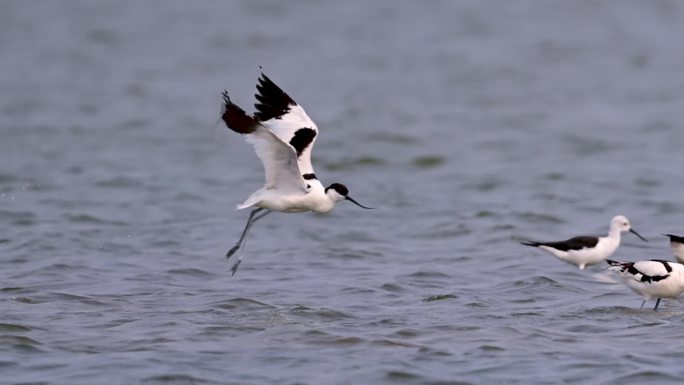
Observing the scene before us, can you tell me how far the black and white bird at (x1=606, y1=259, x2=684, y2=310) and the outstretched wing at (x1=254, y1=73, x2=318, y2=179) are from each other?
2733mm

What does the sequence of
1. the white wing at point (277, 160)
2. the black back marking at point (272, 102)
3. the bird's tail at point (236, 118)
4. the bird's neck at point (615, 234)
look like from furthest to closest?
the bird's neck at point (615, 234) < the black back marking at point (272, 102) < the white wing at point (277, 160) < the bird's tail at point (236, 118)

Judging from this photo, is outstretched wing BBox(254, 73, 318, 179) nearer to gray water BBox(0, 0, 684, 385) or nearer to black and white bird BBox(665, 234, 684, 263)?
gray water BBox(0, 0, 684, 385)

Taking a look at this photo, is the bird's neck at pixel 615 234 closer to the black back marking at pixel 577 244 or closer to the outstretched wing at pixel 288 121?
the black back marking at pixel 577 244

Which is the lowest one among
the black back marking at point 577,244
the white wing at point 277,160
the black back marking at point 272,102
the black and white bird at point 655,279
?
the black and white bird at point 655,279

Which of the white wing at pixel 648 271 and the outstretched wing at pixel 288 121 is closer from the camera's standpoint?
the white wing at pixel 648 271

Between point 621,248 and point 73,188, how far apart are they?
729 cm

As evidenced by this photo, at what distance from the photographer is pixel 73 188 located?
17047 millimetres

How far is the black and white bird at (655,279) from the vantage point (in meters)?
10.2

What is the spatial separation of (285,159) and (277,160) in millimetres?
80

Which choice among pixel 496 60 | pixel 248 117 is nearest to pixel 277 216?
pixel 248 117

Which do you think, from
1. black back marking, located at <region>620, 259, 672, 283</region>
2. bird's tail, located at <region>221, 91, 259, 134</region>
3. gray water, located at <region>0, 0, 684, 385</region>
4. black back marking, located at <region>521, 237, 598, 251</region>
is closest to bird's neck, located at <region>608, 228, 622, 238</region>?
black back marking, located at <region>521, 237, 598, 251</region>

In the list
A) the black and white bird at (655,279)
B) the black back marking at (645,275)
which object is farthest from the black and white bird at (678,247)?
the black back marking at (645,275)

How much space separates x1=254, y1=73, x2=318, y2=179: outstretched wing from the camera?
11023mm

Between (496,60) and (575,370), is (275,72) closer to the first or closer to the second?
(496,60)
